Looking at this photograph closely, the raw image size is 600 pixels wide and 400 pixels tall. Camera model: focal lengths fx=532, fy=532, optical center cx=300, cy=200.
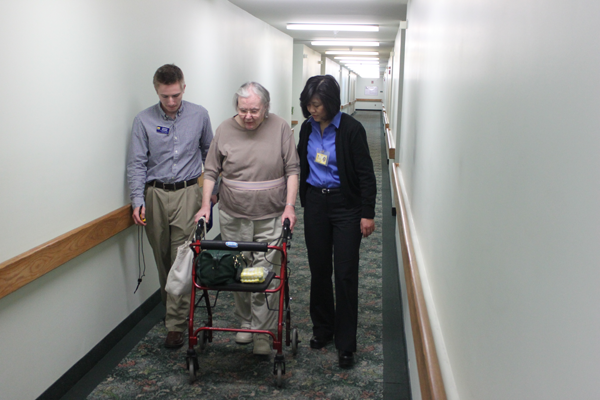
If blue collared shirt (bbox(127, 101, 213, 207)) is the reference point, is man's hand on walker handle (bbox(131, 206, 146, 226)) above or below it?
below

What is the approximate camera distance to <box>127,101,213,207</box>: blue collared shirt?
3.61 meters

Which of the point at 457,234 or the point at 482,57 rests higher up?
the point at 482,57

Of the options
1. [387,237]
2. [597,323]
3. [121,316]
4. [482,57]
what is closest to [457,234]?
[482,57]

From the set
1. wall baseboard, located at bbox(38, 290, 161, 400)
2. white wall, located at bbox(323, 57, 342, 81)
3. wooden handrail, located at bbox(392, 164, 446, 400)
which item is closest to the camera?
wooden handrail, located at bbox(392, 164, 446, 400)

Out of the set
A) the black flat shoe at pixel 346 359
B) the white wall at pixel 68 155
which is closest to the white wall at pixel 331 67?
the white wall at pixel 68 155

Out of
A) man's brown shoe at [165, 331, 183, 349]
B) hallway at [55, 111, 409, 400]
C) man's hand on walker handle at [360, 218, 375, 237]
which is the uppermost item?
man's hand on walker handle at [360, 218, 375, 237]

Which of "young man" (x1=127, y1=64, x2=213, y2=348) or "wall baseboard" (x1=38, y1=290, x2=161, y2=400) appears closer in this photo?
"wall baseboard" (x1=38, y1=290, x2=161, y2=400)

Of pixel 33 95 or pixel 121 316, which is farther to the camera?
pixel 121 316

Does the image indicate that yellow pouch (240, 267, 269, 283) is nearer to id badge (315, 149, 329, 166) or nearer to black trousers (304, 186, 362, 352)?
black trousers (304, 186, 362, 352)

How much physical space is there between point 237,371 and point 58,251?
51.7 inches

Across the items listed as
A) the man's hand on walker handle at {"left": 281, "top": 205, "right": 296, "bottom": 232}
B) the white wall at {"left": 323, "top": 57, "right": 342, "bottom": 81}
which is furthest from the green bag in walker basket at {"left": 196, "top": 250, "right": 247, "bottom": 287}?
the white wall at {"left": 323, "top": 57, "right": 342, "bottom": 81}

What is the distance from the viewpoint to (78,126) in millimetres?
3135

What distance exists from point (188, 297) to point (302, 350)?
2.90 ft

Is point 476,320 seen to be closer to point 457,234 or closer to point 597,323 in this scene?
point 457,234
